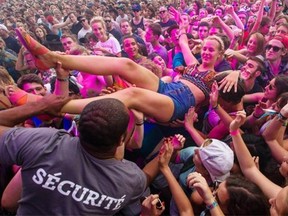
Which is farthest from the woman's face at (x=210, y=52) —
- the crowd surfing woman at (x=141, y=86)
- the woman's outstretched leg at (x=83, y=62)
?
the woman's outstretched leg at (x=83, y=62)

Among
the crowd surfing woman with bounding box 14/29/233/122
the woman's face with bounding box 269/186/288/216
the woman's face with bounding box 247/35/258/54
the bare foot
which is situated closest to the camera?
the woman's face with bounding box 269/186/288/216

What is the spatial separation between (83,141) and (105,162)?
139 mm

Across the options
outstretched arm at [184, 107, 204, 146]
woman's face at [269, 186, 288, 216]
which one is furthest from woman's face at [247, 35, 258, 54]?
woman's face at [269, 186, 288, 216]

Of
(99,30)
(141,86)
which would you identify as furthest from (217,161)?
(99,30)

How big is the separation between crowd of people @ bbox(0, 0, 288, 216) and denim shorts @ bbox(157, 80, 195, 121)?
0.01 metres

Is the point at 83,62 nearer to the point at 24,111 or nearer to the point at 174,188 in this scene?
the point at 24,111

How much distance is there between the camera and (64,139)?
4.89 feet

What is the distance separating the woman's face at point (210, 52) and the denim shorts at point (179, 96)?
54 cm

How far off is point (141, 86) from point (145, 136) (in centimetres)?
43

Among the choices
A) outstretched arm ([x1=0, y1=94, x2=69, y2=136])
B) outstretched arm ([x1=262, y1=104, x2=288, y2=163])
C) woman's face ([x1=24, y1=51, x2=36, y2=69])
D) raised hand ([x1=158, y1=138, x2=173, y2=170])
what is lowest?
woman's face ([x1=24, y1=51, x2=36, y2=69])

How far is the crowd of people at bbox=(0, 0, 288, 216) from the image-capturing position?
1416 mm

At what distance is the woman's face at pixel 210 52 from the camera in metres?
3.29

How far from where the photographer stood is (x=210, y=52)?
10.8 feet

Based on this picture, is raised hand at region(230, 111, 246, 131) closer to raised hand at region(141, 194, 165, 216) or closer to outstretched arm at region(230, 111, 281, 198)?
outstretched arm at region(230, 111, 281, 198)
